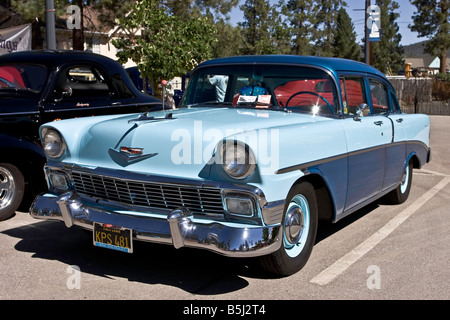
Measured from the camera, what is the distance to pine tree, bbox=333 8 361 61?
60.8 m

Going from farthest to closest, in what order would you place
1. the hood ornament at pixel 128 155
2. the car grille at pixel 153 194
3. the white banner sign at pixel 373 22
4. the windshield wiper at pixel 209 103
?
the white banner sign at pixel 373 22 → the windshield wiper at pixel 209 103 → the hood ornament at pixel 128 155 → the car grille at pixel 153 194

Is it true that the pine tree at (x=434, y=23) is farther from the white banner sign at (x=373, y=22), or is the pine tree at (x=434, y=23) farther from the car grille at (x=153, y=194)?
the car grille at (x=153, y=194)

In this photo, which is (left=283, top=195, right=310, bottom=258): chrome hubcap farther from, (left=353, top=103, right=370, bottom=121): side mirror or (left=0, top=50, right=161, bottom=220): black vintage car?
(left=0, top=50, right=161, bottom=220): black vintage car

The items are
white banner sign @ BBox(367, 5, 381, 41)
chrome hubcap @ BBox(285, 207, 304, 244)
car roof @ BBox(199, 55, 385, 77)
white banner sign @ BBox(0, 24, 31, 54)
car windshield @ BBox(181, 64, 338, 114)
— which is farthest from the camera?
white banner sign @ BBox(367, 5, 381, 41)

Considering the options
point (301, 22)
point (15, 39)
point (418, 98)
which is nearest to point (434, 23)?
point (301, 22)

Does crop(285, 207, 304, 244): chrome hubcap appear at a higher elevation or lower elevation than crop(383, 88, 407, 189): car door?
lower

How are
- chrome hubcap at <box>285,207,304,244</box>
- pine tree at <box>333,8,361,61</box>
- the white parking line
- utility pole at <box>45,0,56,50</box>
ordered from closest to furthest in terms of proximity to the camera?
chrome hubcap at <box>285,207,304,244</box> → the white parking line → utility pole at <box>45,0,56,50</box> → pine tree at <box>333,8,361,61</box>

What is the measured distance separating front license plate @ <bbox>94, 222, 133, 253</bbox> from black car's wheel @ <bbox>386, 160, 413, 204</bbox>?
150 inches

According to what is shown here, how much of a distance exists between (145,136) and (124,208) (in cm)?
53

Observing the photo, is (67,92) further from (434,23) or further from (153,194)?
(434,23)

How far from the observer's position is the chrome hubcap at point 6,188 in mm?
5646

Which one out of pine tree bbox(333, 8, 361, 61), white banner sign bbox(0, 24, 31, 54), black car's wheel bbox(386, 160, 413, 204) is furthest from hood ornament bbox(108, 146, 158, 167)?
pine tree bbox(333, 8, 361, 61)

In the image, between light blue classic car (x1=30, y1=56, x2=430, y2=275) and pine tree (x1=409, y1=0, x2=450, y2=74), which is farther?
pine tree (x1=409, y1=0, x2=450, y2=74)

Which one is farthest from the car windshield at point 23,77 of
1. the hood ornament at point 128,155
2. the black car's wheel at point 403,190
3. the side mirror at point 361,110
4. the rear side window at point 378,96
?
the black car's wheel at point 403,190
